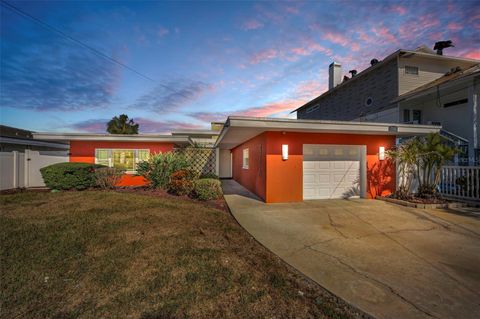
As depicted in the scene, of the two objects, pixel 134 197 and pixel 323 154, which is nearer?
pixel 134 197

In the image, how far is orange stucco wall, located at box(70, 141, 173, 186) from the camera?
1053 centimetres

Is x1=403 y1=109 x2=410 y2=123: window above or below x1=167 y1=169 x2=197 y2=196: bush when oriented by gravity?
above

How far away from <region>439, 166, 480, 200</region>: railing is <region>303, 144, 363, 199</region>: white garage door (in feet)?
10.0

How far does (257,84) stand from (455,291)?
1087 cm

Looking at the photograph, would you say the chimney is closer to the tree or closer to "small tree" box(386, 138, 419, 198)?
"small tree" box(386, 138, 419, 198)

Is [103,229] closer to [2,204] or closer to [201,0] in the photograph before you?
[2,204]

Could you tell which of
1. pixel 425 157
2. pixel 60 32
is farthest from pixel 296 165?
pixel 60 32

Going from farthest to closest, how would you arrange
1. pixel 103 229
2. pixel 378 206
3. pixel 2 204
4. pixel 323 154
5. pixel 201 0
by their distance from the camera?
pixel 323 154, pixel 201 0, pixel 378 206, pixel 2 204, pixel 103 229

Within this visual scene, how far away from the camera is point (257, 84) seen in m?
11.4

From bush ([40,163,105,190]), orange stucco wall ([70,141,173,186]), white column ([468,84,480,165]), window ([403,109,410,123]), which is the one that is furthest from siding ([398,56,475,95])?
bush ([40,163,105,190])

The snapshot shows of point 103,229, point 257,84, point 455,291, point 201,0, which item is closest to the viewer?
point 455,291

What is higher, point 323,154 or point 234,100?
point 234,100

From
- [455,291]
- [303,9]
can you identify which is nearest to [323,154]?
[303,9]

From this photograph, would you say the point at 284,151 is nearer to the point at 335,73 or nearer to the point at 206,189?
the point at 206,189
